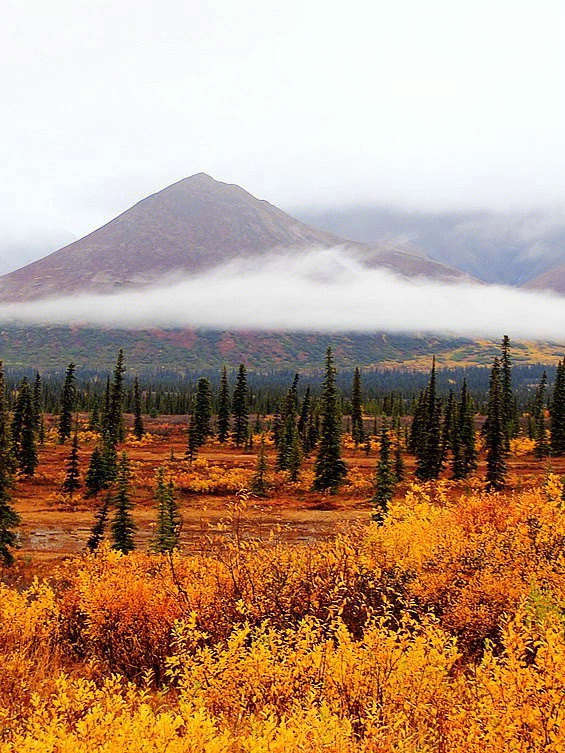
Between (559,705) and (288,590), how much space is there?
22.9 ft

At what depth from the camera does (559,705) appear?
6.13 m

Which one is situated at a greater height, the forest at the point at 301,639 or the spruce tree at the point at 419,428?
the forest at the point at 301,639

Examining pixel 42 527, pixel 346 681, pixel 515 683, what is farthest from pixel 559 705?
pixel 42 527

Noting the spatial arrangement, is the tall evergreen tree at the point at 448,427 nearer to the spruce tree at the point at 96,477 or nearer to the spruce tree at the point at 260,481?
the spruce tree at the point at 260,481

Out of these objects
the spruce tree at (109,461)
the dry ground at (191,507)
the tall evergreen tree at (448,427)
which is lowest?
the dry ground at (191,507)

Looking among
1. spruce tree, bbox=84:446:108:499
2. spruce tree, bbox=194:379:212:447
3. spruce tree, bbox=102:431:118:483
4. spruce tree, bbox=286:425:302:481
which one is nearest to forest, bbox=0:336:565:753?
spruce tree, bbox=84:446:108:499

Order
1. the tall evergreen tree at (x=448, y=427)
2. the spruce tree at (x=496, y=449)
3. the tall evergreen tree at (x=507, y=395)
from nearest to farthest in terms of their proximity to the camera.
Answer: the spruce tree at (x=496, y=449) → the tall evergreen tree at (x=448, y=427) → the tall evergreen tree at (x=507, y=395)

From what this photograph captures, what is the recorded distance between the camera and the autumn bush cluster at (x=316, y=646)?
6020 mm

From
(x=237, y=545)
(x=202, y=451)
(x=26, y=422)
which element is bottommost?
(x=202, y=451)

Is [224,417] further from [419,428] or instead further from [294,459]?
[294,459]

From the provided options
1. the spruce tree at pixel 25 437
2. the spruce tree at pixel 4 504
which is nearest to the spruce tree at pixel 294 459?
the spruce tree at pixel 25 437

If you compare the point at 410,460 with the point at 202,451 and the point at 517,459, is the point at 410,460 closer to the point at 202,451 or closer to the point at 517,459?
the point at 517,459

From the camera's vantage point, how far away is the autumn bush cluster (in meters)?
6.02

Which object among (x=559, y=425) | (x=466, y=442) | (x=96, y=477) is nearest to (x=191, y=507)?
(x=96, y=477)
